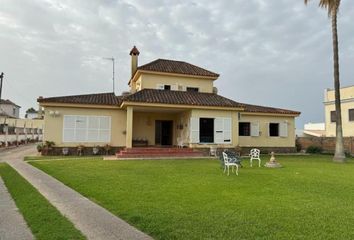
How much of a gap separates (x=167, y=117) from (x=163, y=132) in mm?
1303

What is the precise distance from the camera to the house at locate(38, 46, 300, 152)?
23.0 metres

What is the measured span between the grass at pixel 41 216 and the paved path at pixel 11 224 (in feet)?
0.32

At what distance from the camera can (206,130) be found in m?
24.1

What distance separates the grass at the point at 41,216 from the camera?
17.2ft

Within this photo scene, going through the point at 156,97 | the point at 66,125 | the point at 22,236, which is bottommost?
the point at 22,236

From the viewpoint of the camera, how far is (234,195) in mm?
8570

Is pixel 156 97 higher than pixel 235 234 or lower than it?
higher

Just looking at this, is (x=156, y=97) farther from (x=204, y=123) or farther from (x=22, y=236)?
(x=22, y=236)

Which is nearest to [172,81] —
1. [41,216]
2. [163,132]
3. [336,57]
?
[163,132]

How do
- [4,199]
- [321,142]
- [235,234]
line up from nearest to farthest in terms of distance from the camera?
[235,234] < [4,199] < [321,142]

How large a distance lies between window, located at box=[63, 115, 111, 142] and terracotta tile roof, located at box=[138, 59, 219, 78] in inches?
221

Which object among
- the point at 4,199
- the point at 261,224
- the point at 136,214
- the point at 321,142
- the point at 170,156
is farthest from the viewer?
the point at 321,142

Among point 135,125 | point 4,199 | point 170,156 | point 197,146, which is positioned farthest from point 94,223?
point 135,125

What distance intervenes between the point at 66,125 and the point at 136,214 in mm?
18096
